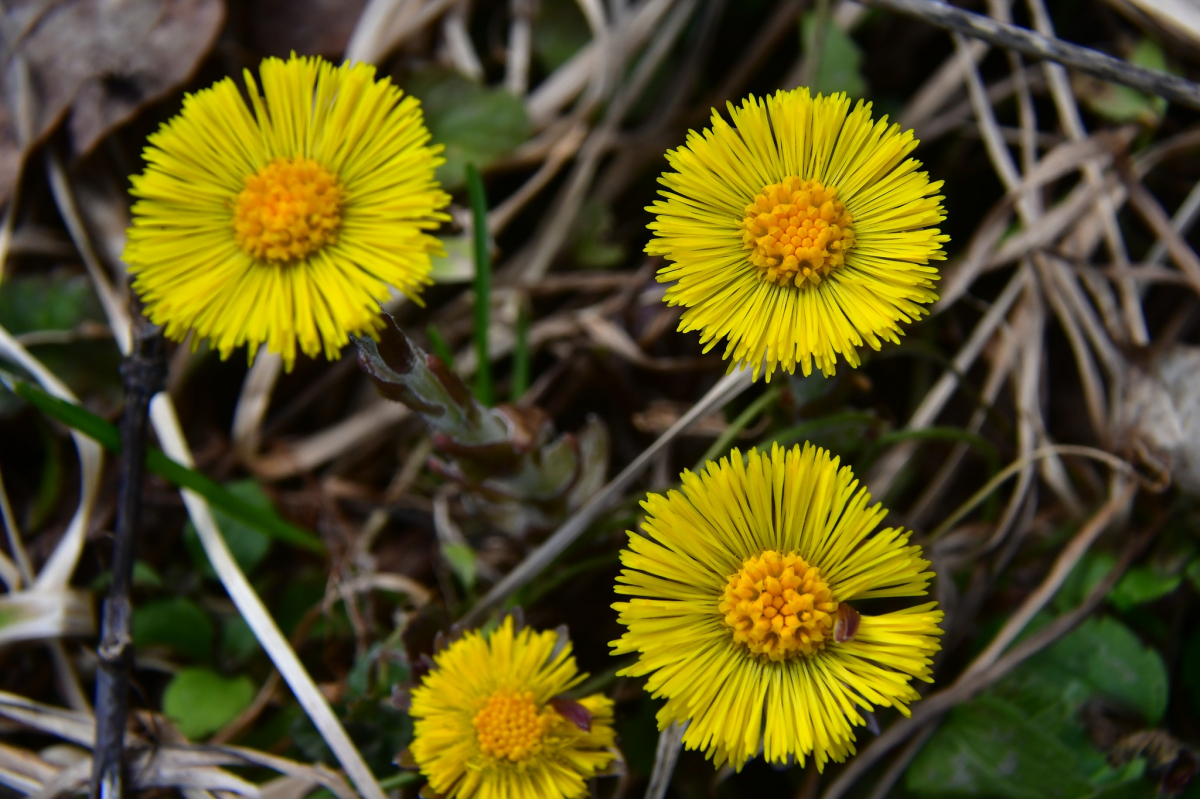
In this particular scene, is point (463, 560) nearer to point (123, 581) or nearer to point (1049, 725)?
point (123, 581)

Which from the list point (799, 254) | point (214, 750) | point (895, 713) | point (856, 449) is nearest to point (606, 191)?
point (856, 449)

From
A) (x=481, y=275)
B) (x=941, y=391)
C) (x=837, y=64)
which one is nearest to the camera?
(x=481, y=275)

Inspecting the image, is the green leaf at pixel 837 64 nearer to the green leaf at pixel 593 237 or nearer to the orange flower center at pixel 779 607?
the green leaf at pixel 593 237

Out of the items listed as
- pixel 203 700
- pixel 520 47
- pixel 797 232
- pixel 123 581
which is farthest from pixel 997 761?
pixel 520 47

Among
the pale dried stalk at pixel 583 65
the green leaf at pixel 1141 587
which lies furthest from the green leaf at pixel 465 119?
the green leaf at pixel 1141 587

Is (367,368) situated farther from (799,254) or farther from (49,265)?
(49,265)
